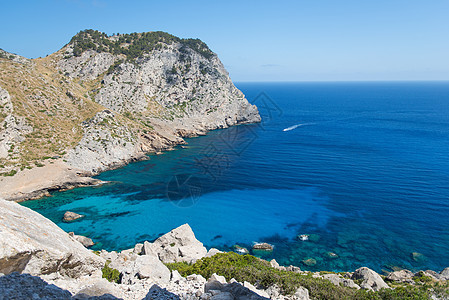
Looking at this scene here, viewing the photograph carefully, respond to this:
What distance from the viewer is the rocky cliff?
53.7 metres

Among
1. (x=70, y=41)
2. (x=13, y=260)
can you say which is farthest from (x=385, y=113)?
(x=13, y=260)

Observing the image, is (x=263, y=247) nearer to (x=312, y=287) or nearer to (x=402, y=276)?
(x=402, y=276)

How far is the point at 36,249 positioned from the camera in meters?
12.3

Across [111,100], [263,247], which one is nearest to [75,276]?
[263,247]

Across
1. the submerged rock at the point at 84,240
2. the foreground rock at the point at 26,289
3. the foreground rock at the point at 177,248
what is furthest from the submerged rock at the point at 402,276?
the submerged rock at the point at 84,240

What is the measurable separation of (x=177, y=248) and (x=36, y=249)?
50.9 ft

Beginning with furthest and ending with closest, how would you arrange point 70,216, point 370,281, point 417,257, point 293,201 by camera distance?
1. point 293,201
2. point 70,216
3. point 417,257
4. point 370,281

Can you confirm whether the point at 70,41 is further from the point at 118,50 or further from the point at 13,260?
the point at 13,260

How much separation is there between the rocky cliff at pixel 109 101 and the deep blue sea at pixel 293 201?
8543mm

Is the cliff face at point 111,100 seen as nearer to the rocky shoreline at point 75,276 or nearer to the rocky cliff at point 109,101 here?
the rocky cliff at point 109,101

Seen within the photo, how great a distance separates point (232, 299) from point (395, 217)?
111ft

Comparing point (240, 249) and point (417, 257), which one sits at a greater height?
point (240, 249)

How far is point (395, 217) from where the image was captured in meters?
37.6

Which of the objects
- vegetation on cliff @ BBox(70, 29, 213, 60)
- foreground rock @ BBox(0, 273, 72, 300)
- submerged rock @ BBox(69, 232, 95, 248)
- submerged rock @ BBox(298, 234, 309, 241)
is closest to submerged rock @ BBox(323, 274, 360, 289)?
submerged rock @ BBox(298, 234, 309, 241)
